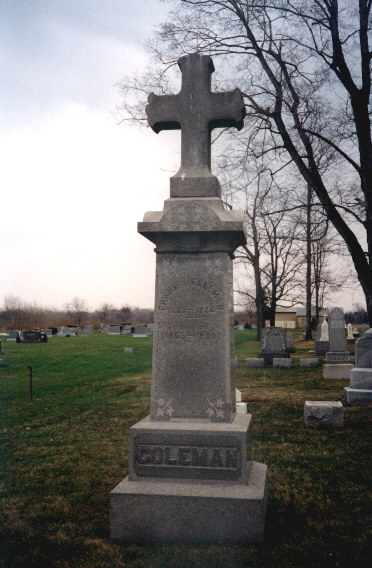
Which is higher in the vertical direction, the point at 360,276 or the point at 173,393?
the point at 360,276

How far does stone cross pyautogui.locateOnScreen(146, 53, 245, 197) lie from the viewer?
448cm

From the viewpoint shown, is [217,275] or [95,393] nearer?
[217,275]

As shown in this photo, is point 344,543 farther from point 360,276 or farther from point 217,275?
point 360,276

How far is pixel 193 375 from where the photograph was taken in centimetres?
422

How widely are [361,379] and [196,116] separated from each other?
8.20 meters

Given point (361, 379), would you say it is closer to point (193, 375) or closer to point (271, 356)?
point (193, 375)

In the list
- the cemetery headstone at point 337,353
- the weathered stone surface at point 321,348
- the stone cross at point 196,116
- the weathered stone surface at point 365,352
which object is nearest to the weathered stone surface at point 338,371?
the cemetery headstone at point 337,353

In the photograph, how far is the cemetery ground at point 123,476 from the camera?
12.0 ft

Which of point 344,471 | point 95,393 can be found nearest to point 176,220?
point 344,471

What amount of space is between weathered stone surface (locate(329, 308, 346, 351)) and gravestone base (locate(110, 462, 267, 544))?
13.4m

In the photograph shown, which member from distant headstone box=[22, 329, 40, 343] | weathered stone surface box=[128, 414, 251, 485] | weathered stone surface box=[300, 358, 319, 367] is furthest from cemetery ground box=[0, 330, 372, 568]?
distant headstone box=[22, 329, 40, 343]

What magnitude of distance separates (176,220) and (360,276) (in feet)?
27.1

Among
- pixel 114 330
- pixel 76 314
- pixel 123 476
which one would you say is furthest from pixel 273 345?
pixel 76 314

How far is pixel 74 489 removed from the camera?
17.3 ft
